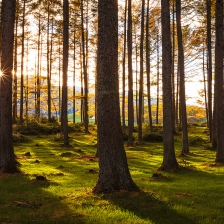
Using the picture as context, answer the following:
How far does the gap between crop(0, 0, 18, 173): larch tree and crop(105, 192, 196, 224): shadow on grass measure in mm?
6236

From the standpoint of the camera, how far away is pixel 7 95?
12.1 meters

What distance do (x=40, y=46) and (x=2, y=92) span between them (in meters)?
26.8

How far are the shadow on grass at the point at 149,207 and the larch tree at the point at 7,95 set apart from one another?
6236 mm

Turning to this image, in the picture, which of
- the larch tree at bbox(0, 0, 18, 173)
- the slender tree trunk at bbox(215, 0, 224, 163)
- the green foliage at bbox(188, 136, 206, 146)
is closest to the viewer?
the larch tree at bbox(0, 0, 18, 173)

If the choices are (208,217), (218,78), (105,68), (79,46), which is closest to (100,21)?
(105,68)

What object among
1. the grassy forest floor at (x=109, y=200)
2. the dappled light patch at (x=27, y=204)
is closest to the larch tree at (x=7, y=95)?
the grassy forest floor at (x=109, y=200)

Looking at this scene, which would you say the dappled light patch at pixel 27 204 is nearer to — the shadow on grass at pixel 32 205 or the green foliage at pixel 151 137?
the shadow on grass at pixel 32 205

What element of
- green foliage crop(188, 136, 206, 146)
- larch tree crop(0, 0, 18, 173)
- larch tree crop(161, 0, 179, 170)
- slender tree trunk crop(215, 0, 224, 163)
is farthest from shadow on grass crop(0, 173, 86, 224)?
green foliage crop(188, 136, 206, 146)

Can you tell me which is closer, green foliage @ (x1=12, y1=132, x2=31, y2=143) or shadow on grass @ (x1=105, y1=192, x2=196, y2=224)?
shadow on grass @ (x1=105, y1=192, x2=196, y2=224)

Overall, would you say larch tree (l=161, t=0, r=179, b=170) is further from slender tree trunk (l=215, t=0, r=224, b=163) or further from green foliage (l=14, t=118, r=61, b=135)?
green foliage (l=14, t=118, r=61, b=135)

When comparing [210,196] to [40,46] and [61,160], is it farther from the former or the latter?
[40,46]

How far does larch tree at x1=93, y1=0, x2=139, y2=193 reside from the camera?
7547 millimetres

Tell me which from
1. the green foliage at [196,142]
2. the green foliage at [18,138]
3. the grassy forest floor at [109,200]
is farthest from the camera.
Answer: the green foliage at [196,142]

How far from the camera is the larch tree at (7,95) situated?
1188 centimetres
